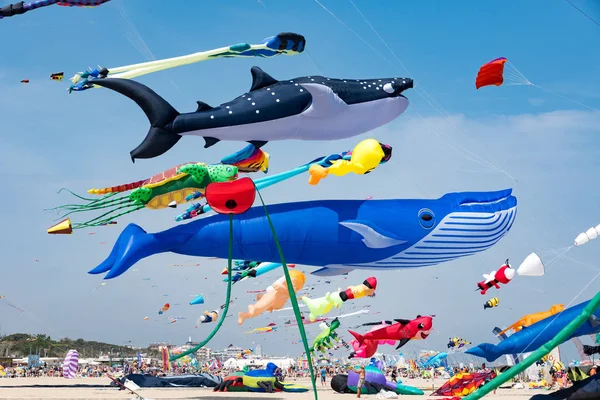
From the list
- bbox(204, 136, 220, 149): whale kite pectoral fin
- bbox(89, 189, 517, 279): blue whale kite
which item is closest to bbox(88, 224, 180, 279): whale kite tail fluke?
bbox(89, 189, 517, 279): blue whale kite

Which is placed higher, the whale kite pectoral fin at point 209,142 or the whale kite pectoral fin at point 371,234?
the whale kite pectoral fin at point 209,142

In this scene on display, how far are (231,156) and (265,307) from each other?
20.6ft

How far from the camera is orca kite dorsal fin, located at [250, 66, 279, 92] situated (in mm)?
10961

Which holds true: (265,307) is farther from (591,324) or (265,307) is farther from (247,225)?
(591,324)

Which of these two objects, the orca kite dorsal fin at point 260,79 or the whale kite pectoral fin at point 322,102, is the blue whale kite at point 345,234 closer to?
the whale kite pectoral fin at point 322,102

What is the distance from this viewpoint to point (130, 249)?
11969 millimetres

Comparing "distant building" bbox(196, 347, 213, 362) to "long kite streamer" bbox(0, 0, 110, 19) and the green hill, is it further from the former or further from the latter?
"long kite streamer" bbox(0, 0, 110, 19)

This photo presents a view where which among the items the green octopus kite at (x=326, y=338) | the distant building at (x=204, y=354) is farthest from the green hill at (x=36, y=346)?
the green octopus kite at (x=326, y=338)

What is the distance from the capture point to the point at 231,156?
1421 cm

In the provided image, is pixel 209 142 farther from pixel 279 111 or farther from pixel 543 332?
pixel 543 332

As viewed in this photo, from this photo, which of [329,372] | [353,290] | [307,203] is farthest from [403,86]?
[329,372]

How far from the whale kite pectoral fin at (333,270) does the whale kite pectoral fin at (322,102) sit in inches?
119

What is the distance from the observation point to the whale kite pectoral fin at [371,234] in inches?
469

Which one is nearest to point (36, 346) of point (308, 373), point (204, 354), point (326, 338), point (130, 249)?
point (204, 354)
